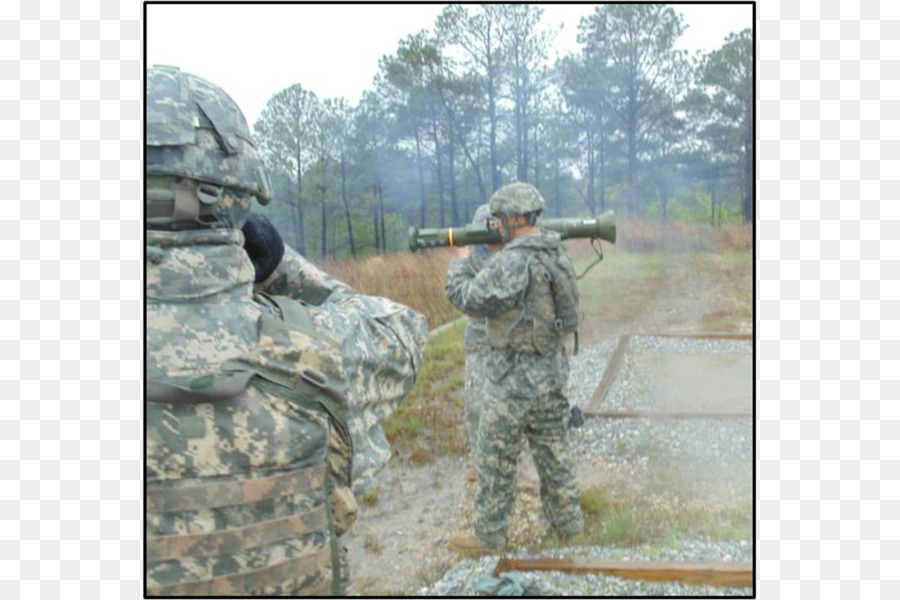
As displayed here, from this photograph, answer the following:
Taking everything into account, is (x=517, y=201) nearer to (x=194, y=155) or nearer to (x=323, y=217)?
(x=194, y=155)

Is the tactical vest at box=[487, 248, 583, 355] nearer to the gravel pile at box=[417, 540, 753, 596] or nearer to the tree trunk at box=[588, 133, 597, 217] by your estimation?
the gravel pile at box=[417, 540, 753, 596]

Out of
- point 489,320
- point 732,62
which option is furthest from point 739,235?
point 489,320

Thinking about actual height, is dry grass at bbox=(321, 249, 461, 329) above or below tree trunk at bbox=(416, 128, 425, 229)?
below

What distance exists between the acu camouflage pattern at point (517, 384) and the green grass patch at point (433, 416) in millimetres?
1534

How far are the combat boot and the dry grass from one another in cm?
340

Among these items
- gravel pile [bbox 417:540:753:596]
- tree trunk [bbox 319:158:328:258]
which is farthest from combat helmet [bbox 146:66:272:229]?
tree trunk [bbox 319:158:328:258]

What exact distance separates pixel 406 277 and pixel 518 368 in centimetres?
486

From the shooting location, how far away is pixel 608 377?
7.20 meters

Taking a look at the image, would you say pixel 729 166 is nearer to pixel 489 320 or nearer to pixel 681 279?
pixel 681 279

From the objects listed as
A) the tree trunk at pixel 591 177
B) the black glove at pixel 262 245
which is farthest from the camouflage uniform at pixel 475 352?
the tree trunk at pixel 591 177

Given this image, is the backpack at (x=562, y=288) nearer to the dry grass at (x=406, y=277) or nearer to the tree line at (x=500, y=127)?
the tree line at (x=500, y=127)

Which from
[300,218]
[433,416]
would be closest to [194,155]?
[433,416]

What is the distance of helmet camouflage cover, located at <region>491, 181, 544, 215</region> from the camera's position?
12.1ft

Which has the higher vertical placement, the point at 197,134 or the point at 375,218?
the point at 375,218
